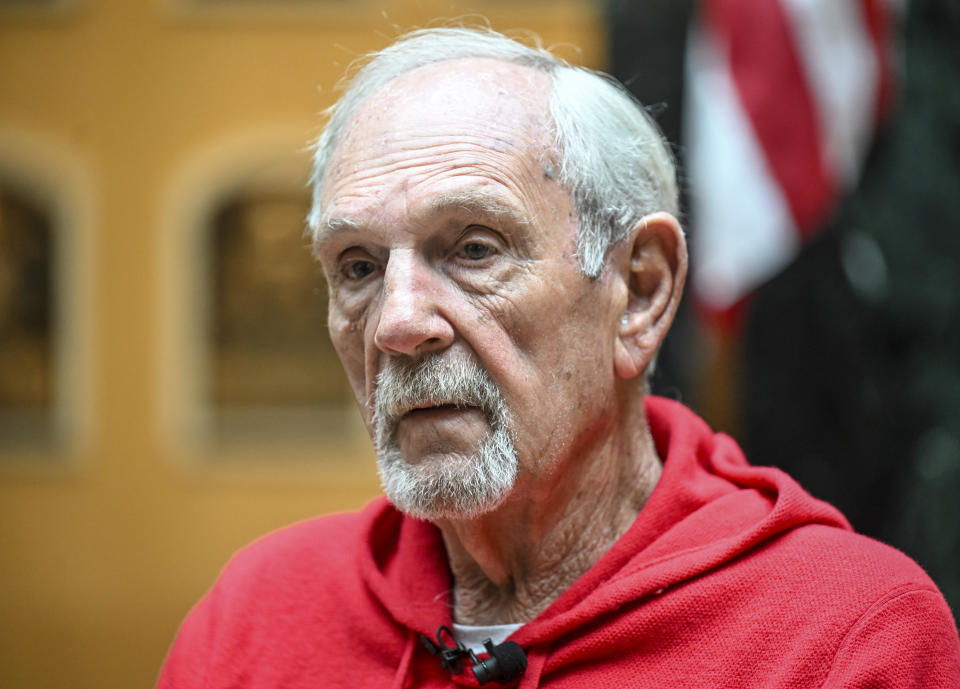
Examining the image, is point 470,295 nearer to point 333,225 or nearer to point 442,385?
point 442,385

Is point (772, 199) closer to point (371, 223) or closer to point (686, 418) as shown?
point (686, 418)

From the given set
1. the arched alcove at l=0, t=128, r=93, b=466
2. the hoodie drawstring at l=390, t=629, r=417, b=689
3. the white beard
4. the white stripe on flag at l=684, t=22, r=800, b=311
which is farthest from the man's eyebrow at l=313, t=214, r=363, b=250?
the arched alcove at l=0, t=128, r=93, b=466

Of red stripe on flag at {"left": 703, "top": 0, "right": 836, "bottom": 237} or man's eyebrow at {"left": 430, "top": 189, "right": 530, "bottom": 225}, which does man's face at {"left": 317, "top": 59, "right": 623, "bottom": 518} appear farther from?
red stripe on flag at {"left": 703, "top": 0, "right": 836, "bottom": 237}

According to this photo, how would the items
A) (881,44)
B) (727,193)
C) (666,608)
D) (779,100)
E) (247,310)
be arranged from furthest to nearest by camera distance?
(247,310), (727,193), (779,100), (881,44), (666,608)

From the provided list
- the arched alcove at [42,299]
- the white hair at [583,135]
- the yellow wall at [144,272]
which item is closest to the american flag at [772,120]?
the white hair at [583,135]

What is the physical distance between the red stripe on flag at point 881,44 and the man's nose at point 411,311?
2874 mm

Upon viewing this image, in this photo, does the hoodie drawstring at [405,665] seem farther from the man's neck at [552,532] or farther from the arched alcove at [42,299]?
the arched alcove at [42,299]

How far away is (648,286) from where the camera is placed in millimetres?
2365

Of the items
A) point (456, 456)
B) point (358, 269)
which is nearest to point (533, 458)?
point (456, 456)

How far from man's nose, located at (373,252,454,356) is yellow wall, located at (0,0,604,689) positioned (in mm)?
9274

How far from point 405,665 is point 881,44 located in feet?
10.8

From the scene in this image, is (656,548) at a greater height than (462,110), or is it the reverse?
(462,110)

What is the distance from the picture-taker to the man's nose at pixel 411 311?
81.9 inches

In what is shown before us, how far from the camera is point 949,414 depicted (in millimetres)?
4207
